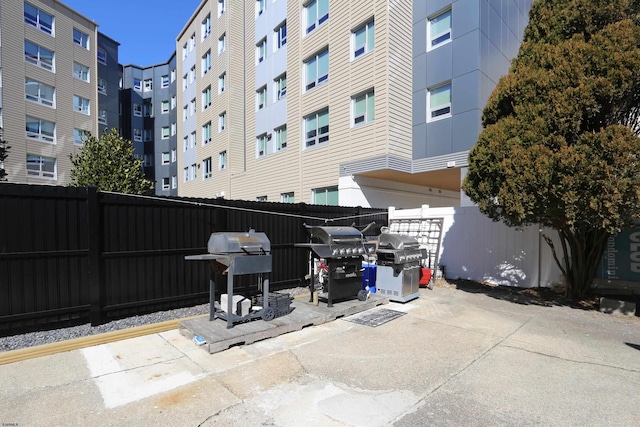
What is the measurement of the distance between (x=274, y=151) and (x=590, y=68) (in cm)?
1441

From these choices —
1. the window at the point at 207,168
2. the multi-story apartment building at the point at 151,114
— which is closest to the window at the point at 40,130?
the window at the point at 207,168

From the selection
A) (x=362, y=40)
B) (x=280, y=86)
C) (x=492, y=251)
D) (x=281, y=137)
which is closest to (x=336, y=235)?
(x=492, y=251)

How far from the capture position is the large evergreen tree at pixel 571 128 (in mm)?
5859

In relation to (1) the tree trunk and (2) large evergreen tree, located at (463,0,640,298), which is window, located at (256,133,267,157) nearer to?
(2) large evergreen tree, located at (463,0,640,298)

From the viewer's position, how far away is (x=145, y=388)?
3.70m

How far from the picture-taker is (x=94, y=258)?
18.2 feet

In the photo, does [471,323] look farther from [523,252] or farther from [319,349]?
[523,252]

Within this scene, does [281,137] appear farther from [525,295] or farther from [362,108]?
[525,295]

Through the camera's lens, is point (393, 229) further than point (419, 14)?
No

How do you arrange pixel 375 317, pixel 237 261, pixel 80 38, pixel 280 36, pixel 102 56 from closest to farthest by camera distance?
pixel 237 261 → pixel 375 317 → pixel 280 36 → pixel 80 38 → pixel 102 56

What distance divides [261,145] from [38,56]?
19073 millimetres

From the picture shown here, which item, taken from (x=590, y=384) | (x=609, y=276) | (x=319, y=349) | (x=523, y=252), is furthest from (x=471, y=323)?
(x=609, y=276)

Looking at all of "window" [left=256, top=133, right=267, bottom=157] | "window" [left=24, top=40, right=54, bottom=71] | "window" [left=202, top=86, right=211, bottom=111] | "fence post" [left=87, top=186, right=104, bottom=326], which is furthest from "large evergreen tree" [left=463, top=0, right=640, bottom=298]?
"window" [left=24, top=40, right=54, bottom=71]

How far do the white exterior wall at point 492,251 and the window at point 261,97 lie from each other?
12.7 metres
